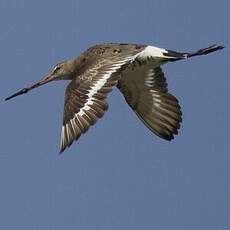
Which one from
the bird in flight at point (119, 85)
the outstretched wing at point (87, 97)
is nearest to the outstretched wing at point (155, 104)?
the bird in flight at point (119, 85)

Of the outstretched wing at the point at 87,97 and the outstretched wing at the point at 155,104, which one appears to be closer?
the outstretched wing at the point at 87,97

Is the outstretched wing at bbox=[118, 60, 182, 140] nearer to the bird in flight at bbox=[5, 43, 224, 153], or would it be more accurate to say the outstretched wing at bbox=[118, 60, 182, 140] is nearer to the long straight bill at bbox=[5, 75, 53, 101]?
the bird in flight at bbox=[5, 43, 224, 153]

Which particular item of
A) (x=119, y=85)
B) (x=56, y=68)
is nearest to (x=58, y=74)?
(x=56, y=68)

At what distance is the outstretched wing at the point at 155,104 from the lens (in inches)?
575

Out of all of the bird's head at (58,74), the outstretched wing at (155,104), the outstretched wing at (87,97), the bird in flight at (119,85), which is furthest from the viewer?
the outstretched wing at (155,104)

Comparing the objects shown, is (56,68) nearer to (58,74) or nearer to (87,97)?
(58,74)

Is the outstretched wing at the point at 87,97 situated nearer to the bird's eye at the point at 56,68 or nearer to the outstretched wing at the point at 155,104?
the bird's eye at the point at 56,68

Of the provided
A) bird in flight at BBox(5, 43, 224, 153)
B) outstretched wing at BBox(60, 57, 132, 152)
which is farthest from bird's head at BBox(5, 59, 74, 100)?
outstretched wing at BBox(60, 57, 132, 152)

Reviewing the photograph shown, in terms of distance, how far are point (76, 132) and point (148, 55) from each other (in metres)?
1.67

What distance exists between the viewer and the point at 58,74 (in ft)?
46.2

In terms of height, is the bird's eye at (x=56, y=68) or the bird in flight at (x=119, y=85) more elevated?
the bird's eye at (x=56, y=68)

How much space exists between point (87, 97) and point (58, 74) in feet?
5.38

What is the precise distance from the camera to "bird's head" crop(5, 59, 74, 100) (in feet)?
45.7

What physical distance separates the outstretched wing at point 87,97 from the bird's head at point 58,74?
73cm
